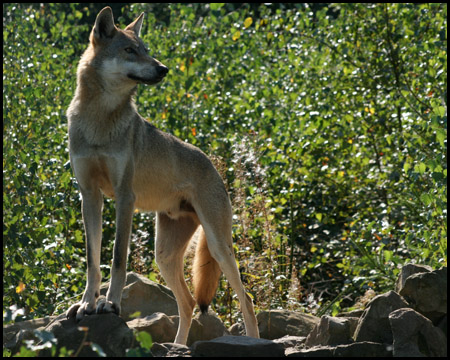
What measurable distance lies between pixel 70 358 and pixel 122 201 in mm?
1331

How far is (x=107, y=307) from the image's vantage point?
4586mm

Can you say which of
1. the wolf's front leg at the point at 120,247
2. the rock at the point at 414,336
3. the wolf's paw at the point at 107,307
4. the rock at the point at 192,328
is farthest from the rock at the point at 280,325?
the wolf's paw at the point at 107,307

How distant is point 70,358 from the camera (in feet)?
13.1

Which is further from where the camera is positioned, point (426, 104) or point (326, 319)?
point (426, 104)

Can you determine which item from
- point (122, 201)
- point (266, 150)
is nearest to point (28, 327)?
point (122, 201)

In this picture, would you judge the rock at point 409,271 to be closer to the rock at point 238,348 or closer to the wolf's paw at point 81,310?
the rock at point 238,348

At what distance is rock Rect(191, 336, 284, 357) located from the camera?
455 cm

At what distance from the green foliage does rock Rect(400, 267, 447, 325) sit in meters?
1.79

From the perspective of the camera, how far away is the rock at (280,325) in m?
6.11

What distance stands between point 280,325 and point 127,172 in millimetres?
2136

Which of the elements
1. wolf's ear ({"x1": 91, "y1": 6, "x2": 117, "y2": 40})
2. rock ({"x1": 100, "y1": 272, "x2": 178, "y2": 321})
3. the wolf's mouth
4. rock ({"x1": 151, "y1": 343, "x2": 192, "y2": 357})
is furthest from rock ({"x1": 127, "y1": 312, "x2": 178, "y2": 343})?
wolf's ear ({"x1": 91, "y1": 6, "x2": 117, "y2": 40})

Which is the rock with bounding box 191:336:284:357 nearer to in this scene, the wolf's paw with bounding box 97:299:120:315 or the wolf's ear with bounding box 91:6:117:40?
the wolf's paw with bounding box 97:299:120:315

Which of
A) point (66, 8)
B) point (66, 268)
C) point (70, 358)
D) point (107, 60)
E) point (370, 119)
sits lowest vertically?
point (70, 358)

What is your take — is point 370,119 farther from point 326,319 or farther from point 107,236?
point 326,319
